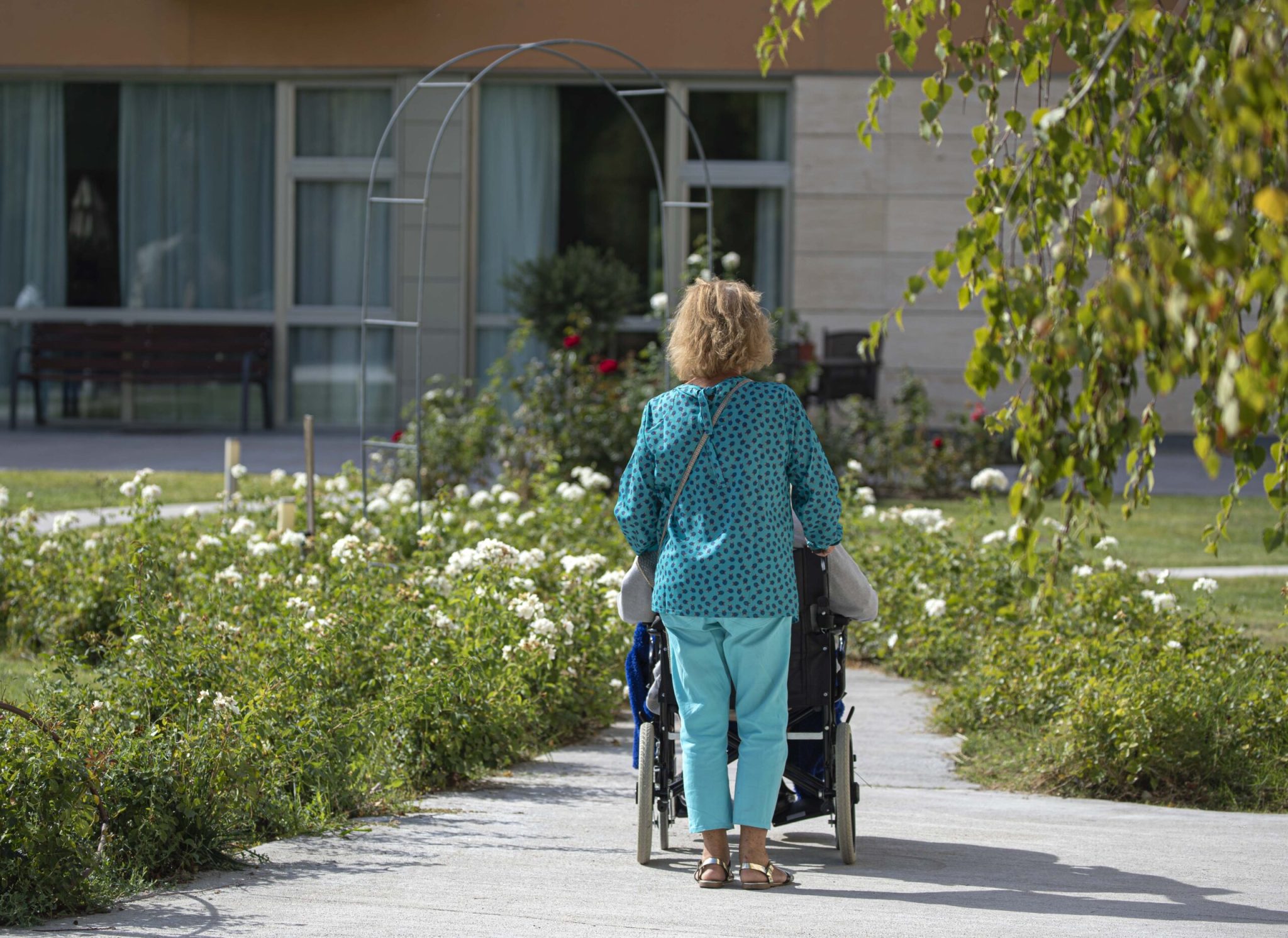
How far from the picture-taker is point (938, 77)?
131 inches

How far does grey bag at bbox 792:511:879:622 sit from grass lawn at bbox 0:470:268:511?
6.84 meters

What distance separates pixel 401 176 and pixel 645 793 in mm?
13612

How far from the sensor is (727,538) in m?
3.79

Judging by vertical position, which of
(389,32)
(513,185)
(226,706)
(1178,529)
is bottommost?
(1178,529)

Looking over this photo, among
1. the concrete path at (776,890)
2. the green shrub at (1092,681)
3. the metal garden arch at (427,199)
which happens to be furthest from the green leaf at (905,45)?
the metal garden arch at (427,199)

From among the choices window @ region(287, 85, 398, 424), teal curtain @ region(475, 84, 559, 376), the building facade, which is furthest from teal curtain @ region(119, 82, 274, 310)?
teal curtain @ region(475, 84, 559, 376)

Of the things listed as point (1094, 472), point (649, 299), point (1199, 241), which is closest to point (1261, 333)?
point (1199, 241)

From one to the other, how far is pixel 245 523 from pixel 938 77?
4.47 metres

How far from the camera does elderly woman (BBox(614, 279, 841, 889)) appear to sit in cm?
379

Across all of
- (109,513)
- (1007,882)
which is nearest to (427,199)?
(109,513)

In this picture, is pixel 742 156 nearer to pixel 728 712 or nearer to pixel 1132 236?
pixel 728 712

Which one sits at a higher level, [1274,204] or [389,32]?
[389,32]

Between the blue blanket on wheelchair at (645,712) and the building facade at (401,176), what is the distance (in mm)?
11924

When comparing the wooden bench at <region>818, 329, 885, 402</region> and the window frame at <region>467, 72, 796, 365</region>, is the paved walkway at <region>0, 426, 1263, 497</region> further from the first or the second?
the window frame at <region>467, 72, 796, 365</region>
